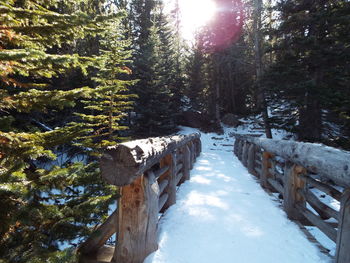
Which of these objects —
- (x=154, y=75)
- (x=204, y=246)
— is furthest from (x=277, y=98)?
(x=204, y=246)

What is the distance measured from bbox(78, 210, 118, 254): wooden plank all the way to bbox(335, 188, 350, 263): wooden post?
2539 millimetres

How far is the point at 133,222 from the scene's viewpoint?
2625mm

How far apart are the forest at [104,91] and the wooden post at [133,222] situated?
0.18 meters

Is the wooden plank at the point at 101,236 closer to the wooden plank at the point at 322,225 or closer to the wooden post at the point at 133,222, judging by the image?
the wooden post at the point at 133,222

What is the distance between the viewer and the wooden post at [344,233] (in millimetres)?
2406

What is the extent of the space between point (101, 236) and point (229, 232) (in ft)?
6.34

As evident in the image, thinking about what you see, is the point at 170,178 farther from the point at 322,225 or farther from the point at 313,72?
the point at 313,72

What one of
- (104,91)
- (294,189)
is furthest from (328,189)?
(104,91)

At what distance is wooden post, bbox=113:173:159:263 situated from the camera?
2.62 metres

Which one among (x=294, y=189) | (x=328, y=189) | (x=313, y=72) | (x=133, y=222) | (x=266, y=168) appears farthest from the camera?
(x=313, y=72)

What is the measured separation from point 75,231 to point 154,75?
55.8 feet

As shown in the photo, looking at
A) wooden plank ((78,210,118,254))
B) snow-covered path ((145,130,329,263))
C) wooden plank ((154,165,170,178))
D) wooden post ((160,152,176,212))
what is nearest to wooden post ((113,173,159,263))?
wooden plank ((78,210,118,254))

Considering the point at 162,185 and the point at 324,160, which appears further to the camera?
the point at 162,185

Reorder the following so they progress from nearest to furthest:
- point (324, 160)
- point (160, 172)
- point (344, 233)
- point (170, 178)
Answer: point (344, 233) → point (324, 160) → point (160, 172) → point (170, 178)
